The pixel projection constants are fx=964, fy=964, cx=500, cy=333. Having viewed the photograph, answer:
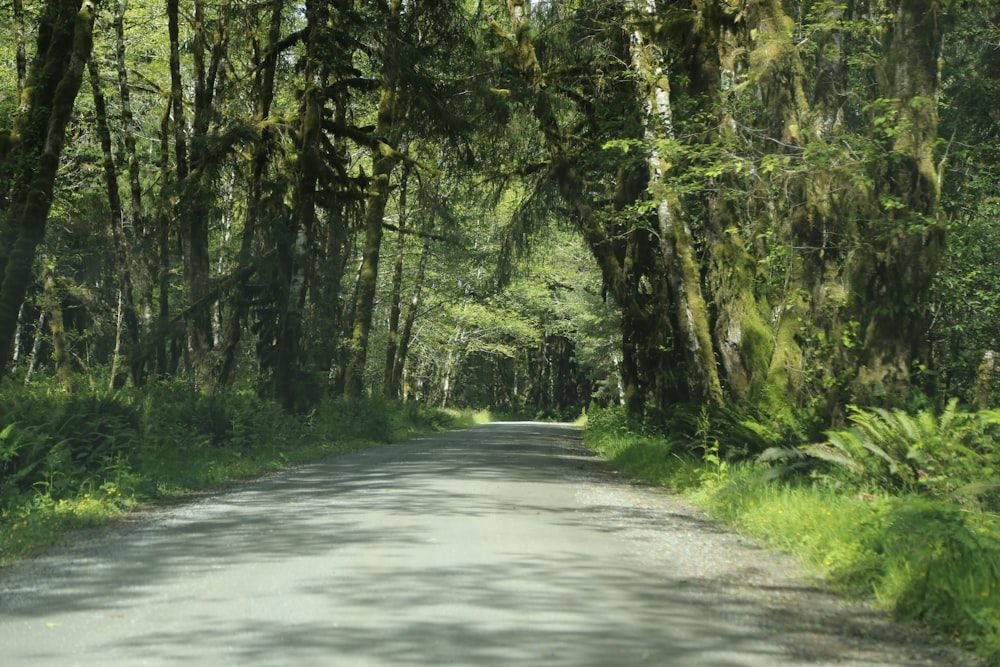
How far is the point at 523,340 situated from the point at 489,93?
38.8m

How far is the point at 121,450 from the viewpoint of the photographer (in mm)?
13750

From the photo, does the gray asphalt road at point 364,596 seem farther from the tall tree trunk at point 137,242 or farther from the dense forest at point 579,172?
the tall tree trunk at point 137,242

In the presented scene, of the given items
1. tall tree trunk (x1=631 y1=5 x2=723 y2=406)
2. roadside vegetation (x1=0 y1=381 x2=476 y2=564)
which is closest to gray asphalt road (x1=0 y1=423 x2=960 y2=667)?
roadside vegetation (x1=0 y1=381 x2=476 y2=564)

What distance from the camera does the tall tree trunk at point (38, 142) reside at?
13.7 meters

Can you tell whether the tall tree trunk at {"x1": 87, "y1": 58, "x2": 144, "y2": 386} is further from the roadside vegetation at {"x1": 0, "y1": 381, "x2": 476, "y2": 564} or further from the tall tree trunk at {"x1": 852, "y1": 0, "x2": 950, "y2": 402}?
the tall tree trunk at {"x1": 852, "y1": 0, "x2": 950, "y2": 402}

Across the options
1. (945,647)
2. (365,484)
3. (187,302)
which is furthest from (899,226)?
(187,302)

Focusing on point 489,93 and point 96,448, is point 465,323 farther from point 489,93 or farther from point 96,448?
point 96,448

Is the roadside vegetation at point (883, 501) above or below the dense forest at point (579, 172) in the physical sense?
below

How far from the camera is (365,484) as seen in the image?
14.1m

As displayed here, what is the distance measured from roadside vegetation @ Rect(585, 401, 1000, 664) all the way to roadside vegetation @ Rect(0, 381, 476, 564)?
7.06 metres

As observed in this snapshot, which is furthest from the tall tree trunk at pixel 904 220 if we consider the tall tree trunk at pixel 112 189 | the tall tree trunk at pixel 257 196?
the tall tree trunk at pixel 112 189

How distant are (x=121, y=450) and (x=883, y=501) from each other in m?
10.1

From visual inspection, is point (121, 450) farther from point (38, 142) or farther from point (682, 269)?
point (682, 269)

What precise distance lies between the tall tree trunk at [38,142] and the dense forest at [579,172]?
50mm
